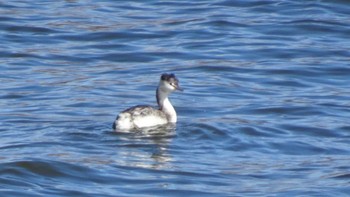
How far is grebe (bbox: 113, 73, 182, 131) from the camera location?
14.7 meters

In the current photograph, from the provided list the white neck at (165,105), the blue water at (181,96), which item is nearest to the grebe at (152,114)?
the white neck at (165,105)

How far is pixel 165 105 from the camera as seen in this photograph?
1571cm

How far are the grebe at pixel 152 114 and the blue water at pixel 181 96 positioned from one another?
146 mm

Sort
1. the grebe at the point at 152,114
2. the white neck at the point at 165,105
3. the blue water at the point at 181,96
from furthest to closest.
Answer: the white neck at the point at 165,105 < the grebe at the point at 152,114 < the blue water at the point at 181,96

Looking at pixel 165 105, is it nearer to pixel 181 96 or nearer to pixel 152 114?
pixel 152 114

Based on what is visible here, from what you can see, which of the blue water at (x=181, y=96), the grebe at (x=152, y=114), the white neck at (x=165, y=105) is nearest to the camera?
the blue water at (x=181, y=96)

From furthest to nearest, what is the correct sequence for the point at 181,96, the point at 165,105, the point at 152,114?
the point at 181,96 → the point at 165,105 → the point at 152,114

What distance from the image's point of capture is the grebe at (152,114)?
48.3 ft

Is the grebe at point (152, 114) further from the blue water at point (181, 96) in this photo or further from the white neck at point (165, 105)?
the blue water at point (181, 96)

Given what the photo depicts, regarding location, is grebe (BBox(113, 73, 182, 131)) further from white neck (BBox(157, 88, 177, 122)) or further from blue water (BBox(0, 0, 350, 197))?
blue water (BBox(0, 0, 350, 197))

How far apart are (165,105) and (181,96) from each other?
1771 mm

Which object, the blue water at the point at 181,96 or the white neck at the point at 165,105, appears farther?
the white neck at the point at 165,105

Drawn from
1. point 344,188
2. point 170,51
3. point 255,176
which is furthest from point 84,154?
point 170,51

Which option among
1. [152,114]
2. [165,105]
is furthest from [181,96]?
[152,114]
